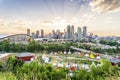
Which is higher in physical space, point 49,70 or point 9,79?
point 9,79

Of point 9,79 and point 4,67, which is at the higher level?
point 9,79

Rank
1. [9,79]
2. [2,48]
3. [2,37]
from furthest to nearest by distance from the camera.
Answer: [2,37] → [2,48] → [9,79]

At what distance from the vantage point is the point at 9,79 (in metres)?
2.45

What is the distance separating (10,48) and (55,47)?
10.7 ft

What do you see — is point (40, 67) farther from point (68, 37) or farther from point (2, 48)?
point (68, 37)

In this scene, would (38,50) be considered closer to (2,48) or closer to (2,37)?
(2,48)

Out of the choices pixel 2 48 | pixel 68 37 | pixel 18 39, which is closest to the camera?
pixel 2 48

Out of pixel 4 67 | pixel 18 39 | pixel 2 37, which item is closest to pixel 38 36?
pixel 18 39

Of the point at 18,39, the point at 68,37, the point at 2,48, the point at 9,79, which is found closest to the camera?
the point at 9,79

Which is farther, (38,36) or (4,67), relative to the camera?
(38,36)

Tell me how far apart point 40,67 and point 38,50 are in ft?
31.7

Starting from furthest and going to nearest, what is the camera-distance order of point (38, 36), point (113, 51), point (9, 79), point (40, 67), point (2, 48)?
point (38, 36) < point (113, 51) < point (2, 48) < point (40, 67) < point (9, 79)

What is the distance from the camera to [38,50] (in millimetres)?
14898

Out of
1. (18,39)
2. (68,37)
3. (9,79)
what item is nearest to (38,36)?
(68,37)
